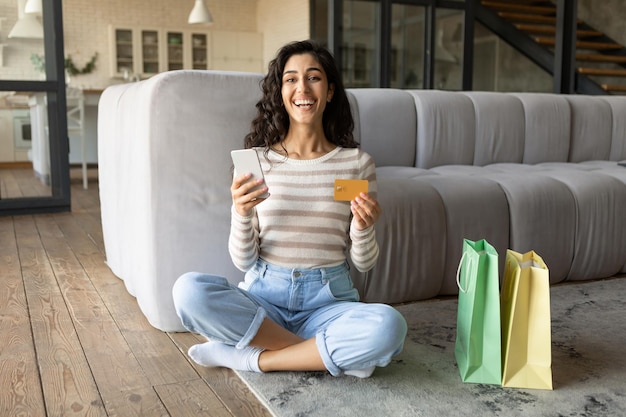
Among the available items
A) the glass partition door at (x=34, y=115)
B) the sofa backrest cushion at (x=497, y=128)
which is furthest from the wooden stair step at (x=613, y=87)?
the glass partition door at (x=34, y=115)

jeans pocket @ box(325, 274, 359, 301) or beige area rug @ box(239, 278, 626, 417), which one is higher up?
jeans pocket @ box(325, 274, 359, 301)

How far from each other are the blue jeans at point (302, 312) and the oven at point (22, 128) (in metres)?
3.18

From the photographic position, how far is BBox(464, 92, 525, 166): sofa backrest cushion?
2.89 metres

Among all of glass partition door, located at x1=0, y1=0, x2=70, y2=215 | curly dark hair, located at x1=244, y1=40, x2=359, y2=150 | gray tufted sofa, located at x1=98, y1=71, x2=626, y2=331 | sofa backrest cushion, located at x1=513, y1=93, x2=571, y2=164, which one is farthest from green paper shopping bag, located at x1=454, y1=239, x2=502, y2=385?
glass partition door, located at x1=0, y1=0, x2=70, y2=215

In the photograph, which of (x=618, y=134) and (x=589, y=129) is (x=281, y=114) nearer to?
(x=589, y=129)

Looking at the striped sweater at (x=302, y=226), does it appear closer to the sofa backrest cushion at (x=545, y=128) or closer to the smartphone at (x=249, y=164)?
the smartphone at (x=249, y=164)

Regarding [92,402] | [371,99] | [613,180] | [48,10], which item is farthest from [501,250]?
[48,10]

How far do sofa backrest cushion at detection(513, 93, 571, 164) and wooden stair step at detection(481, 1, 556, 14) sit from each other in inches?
157

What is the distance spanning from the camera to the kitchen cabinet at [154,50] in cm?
858

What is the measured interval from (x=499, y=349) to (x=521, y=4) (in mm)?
6541

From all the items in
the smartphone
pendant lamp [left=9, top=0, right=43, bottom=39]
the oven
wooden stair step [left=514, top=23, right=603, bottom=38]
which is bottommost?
the smartphone

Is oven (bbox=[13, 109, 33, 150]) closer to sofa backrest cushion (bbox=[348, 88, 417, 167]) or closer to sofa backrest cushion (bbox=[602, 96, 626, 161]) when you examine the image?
sofa backrest cushion (bbox=[348, 88, 417, 167])

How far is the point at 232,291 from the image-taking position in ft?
4.87

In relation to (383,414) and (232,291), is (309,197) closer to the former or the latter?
(232,291)
